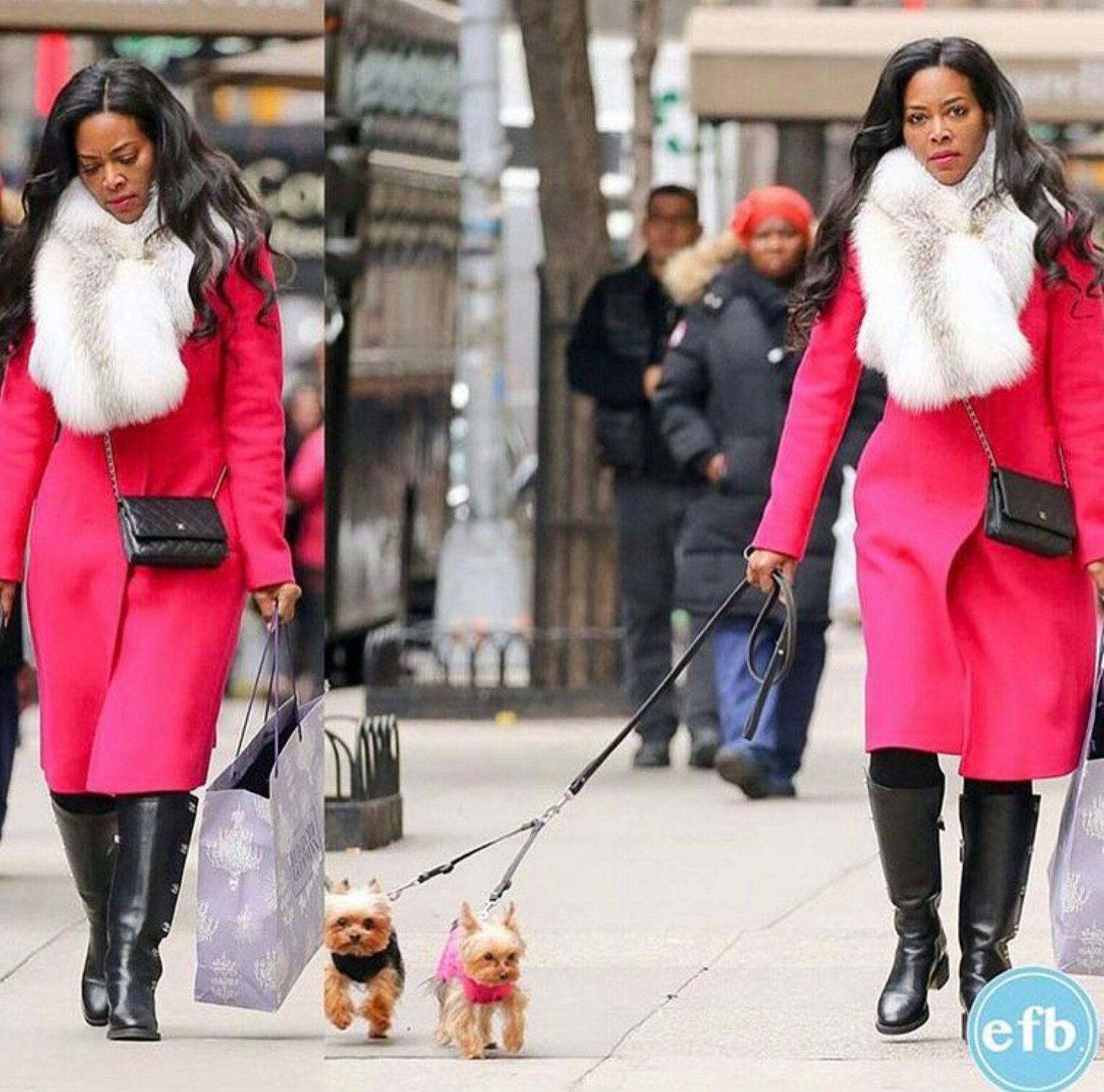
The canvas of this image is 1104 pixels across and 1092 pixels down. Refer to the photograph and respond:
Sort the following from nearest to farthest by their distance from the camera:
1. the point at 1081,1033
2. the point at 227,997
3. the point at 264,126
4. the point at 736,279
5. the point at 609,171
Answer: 1. the point at 1081,1033
2. the point at 227,997
3. the point at 736,279
4. the point at 264,126
5. the point at 609,171

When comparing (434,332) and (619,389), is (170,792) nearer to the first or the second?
(619,389)

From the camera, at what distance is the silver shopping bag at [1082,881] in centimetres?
591

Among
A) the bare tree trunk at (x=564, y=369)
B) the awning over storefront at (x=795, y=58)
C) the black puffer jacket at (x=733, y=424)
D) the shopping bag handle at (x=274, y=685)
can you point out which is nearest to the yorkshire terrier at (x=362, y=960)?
the shopping bag handle at (x=274, y=685)

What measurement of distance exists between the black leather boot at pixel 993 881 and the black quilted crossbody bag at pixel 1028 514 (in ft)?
1.52

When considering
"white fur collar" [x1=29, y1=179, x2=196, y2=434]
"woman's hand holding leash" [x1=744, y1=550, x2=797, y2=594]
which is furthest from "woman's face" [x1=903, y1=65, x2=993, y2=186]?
"white fur collar" [x1=29, y1=179, x2=196, y2=434]

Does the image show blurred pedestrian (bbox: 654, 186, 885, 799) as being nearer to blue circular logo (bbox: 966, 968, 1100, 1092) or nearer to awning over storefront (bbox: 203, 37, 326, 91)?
blue circular logo (bbox: 966, 968, 1100, 1092)

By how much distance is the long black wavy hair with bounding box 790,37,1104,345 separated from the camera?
6.05 meters

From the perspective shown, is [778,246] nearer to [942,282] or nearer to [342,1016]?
[942,282]

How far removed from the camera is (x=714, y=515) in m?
10.6

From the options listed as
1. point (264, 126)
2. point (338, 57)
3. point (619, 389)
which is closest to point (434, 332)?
point (264, 126)

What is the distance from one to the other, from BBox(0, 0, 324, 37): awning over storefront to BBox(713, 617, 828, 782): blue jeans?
89.9 inches

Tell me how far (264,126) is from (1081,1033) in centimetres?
1373

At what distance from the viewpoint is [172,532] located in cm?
610

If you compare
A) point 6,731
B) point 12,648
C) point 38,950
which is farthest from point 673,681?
point 6,731
